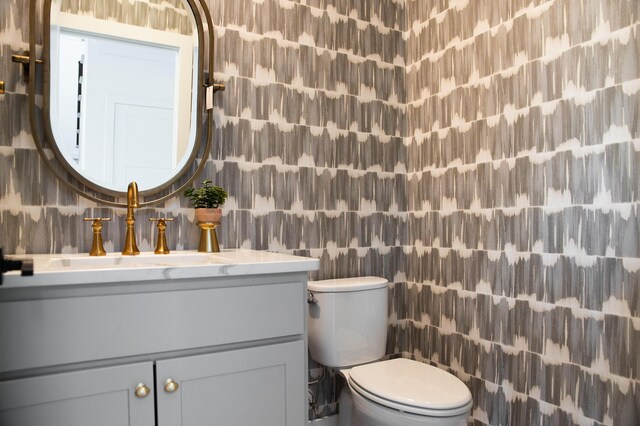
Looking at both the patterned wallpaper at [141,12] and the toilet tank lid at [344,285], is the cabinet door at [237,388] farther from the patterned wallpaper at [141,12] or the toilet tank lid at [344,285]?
the patterned wallpaper at [141,12]

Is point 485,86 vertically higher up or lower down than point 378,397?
higher up

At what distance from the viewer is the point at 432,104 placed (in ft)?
7.08

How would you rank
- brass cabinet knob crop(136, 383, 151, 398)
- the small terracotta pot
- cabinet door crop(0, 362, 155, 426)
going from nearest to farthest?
cabinet door crop(0, 362, 155, 426) < brass cabinet knob crop(136, 383, 151, 398) < the small terracotta pot

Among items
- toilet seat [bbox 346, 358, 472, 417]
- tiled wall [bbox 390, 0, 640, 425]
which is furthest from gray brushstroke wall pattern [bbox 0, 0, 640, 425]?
toilet seat [bbox 346, 358, 472, 417]

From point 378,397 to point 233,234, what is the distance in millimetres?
829

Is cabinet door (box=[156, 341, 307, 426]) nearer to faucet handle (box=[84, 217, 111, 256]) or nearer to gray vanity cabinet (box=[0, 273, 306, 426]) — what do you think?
gray vanity cabinet (box=[0, 273, 306, 426])

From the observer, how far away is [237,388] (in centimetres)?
119

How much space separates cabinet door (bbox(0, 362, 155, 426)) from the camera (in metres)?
0.96

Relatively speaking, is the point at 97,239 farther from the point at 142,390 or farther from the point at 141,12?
the point at 141,12

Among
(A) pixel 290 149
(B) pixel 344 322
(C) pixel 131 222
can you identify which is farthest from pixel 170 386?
(A) pixel 290 149

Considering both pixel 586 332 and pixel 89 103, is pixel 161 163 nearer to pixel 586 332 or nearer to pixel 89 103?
pixel 89 103

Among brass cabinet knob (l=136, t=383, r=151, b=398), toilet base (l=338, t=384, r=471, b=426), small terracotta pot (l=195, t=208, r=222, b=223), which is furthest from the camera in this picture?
small terracotta pot (l=195, t=208, r=222, b=223)

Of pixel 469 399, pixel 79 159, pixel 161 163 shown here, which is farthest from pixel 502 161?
pixel 79 159

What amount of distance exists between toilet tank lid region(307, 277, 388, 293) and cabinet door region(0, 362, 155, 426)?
85cm
